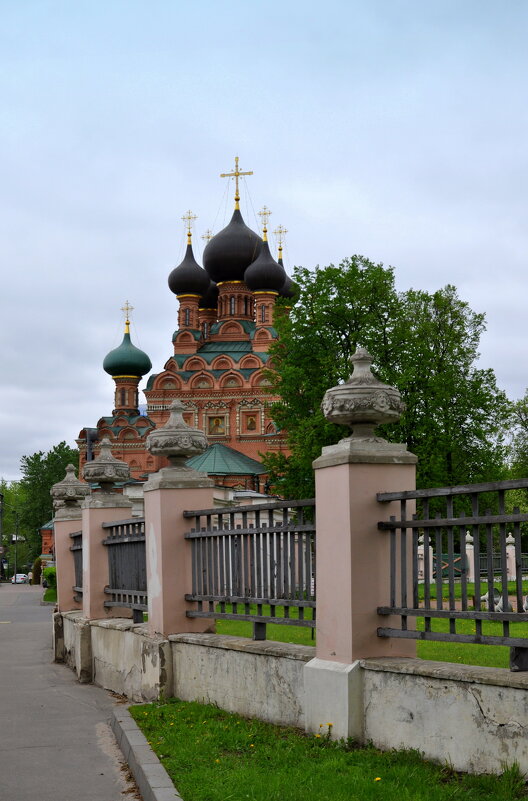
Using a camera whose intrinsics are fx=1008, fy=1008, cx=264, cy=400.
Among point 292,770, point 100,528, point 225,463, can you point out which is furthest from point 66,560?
point 225,463

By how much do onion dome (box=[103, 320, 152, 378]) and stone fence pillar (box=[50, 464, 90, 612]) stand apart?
60.8 m

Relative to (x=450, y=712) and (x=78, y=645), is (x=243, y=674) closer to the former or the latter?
(x=450, y=712)

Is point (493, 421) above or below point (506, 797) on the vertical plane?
above

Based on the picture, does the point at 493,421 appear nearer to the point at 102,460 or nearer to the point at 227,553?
the point at 102,460

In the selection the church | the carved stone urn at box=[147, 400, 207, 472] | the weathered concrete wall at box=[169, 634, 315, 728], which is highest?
the church

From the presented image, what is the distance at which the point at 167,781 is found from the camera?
223 inches

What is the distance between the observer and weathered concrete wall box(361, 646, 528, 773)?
4.91m

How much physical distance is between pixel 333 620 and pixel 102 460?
6.30 meters

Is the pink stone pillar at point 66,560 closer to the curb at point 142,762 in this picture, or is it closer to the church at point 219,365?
the curb at point 142,762


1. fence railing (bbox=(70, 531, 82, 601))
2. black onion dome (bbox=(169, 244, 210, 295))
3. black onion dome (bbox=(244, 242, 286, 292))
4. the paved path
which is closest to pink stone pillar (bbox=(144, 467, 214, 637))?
the paved path

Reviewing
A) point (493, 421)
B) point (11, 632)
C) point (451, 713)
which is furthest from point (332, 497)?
point (493, 421)

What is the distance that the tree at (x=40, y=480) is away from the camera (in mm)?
101062

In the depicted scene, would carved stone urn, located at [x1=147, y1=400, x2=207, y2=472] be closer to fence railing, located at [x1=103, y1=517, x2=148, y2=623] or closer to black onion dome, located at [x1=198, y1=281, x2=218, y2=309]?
fence railing, located at [x1=103, y1=517, x2=148, y2=623]

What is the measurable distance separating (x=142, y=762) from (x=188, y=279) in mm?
67232
